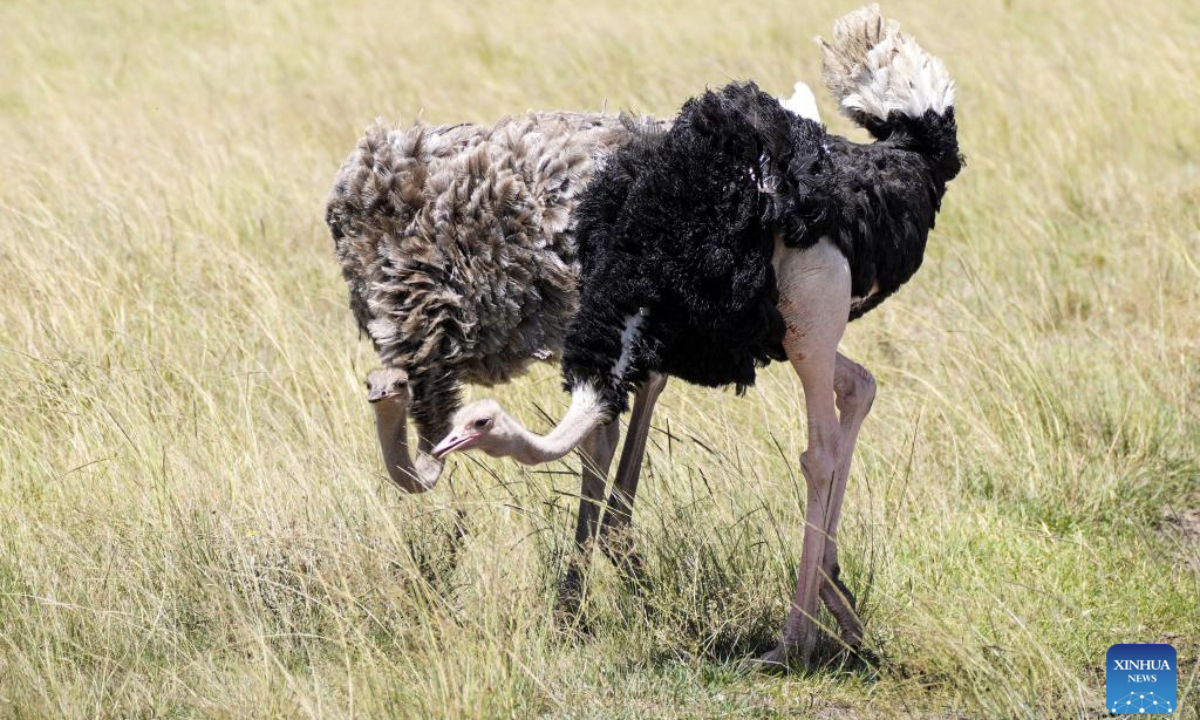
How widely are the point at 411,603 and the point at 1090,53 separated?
300 inches

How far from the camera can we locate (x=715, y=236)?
343cm

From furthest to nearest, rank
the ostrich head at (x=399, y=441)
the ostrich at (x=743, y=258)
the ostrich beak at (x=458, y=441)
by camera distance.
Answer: the ostrich head at (x=399, y=441) < the ostrich at (x=743, y=258) < the ostrich beak at (x=458, y=441)

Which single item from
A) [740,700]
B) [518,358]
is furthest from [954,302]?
[740,700]

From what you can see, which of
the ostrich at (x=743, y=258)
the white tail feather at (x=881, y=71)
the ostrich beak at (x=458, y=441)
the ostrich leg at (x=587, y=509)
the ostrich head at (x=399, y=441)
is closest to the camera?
the ostrich beak at (x=458, y=441)

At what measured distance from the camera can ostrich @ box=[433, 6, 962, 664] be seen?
3.44 m

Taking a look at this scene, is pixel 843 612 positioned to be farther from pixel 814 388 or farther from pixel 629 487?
pixel 629 487

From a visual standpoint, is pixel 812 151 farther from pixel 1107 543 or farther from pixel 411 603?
pixel 1107 543

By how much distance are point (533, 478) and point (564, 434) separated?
1.26 meters

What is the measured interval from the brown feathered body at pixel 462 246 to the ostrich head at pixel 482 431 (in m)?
1.11

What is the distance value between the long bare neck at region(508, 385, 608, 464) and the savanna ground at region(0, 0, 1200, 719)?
511 millimetres

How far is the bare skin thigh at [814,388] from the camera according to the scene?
3.52m

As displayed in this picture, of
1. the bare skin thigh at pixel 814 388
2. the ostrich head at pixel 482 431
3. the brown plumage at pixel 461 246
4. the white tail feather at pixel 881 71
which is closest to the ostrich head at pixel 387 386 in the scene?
the brown plumage at pixel 461 246

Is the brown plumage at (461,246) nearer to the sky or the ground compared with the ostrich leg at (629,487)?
nearer to the sky

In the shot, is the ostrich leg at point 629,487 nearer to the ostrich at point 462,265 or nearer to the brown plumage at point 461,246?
the ostrich at point 462,265
